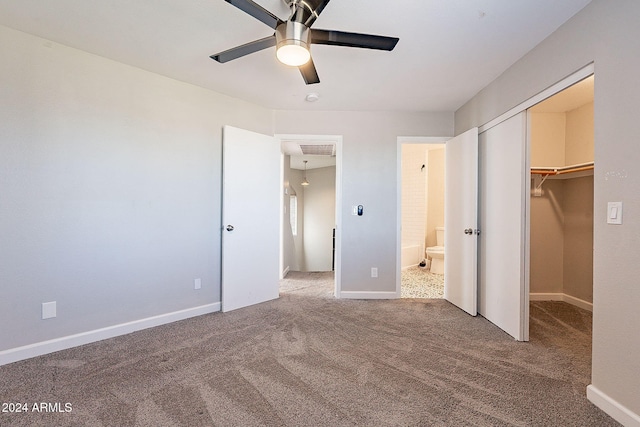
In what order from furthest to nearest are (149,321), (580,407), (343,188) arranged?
1. (343,188)
2. (149,321)
3. (580,407)

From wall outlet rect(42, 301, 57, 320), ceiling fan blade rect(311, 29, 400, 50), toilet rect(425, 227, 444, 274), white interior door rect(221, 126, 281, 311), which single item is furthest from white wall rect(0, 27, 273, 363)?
toilet rect(425, 227, 444, 274)

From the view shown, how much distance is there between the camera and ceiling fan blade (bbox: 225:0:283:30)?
1.54m

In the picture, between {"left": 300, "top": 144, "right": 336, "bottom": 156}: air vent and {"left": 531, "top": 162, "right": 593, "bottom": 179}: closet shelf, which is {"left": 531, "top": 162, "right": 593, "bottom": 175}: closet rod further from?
{"left": 300, "top": 144, "right": 336, "bottom": 156}: air vent

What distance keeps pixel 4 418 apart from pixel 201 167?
2.34m

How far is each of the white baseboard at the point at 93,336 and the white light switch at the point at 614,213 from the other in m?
3.41

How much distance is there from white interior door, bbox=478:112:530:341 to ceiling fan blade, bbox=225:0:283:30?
84.9 inches

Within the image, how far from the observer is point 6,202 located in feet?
7.32

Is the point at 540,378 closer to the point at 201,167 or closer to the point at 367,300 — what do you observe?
the point at 367,300

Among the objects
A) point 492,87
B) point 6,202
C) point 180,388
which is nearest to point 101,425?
point 180,388

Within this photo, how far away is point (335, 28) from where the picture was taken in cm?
220

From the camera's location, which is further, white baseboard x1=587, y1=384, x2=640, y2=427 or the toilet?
the toilet

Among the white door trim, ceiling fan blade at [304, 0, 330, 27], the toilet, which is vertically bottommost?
the toilet

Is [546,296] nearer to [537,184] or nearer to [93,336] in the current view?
[537,184]

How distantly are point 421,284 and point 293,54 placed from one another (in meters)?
3.96
